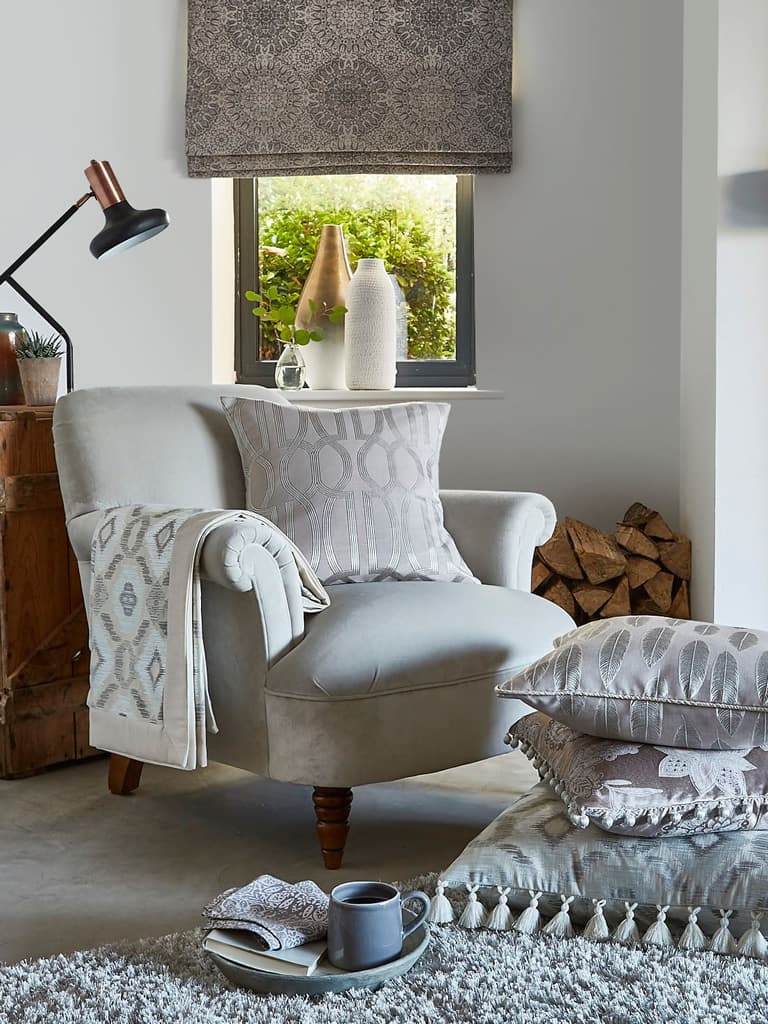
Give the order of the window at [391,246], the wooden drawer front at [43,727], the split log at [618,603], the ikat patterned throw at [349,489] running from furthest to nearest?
the window at [391,246]
the split log at [618,603]
the wooden drawer front at [43,727]
the ikat patterned throw at [349,489]

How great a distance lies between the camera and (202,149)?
3.89 metres

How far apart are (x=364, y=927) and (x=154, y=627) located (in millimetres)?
845

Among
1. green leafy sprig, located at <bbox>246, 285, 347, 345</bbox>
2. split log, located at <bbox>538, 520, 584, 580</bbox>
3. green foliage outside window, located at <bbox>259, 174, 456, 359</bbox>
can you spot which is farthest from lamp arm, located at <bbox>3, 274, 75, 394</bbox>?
split log, located at <bbox>538, 520, 584, 580</bbox>

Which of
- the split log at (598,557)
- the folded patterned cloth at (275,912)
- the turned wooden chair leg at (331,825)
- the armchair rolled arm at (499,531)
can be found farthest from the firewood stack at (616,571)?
the folded patterned cloth at (275,912)

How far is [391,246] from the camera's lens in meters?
4.12

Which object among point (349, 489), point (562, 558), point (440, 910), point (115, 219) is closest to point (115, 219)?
point (115, 219)

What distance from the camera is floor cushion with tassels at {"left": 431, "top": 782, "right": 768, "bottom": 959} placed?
1.68m

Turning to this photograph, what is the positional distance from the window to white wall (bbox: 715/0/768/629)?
3.44 feet

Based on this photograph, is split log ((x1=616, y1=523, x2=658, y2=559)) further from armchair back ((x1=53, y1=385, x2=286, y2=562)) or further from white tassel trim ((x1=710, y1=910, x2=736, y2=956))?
white tassel trim ((x1=710, y1=910, x2=736, y2=956))

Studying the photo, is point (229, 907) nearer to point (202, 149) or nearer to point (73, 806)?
point (73, 806)

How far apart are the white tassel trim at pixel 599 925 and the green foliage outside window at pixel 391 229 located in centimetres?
260

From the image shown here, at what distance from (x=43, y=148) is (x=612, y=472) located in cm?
215

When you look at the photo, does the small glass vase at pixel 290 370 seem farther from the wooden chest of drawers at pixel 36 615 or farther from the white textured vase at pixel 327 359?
the wooden chest of drawers at pixel 36 615

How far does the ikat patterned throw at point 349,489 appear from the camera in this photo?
245 cm
